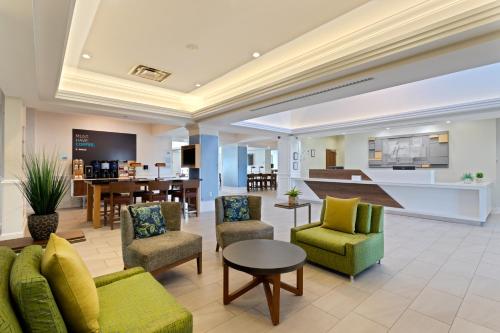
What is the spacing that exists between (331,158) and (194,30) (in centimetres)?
1046

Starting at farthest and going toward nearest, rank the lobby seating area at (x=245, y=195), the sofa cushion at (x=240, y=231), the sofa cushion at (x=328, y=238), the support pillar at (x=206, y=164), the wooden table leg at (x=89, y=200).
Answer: the support pillar at (x=206, y=164) < the wooden table leg at (x=89, y=200) < the sofa cushion at (x=240, y=231) < the sofa cushion at (x=328, y=238) < the lobby seating area at (x=245, y=195)

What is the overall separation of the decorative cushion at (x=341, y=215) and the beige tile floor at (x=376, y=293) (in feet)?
1.89

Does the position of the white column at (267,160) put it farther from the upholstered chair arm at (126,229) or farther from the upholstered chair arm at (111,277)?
the upholstered chair arm at (111,277)

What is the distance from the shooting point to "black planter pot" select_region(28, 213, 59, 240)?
2.16m

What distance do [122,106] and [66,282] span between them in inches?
189

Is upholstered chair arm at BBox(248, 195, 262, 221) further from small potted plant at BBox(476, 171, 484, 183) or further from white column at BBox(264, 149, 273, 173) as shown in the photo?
white column at BBox(264, 149, 273, 173)

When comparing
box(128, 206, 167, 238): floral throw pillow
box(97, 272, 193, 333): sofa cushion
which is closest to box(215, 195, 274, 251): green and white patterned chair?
box(128, 206, 167, 238): floral throw pillow

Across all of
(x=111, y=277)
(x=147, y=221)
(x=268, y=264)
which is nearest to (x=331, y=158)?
(x=147, y=221)

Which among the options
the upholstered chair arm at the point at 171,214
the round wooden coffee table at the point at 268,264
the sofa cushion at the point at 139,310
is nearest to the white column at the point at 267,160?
the upholstered chair arm at the point at 171,214

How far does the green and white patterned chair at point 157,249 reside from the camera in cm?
263

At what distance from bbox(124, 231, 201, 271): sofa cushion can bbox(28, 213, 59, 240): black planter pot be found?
2.62 ft

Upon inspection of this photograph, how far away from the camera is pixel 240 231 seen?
3.46 meters

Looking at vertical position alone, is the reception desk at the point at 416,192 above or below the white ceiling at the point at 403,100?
below

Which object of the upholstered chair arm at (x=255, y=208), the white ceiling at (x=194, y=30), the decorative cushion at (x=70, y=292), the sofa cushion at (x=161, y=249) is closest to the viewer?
the decorative cushion at (x=70, y=292)
